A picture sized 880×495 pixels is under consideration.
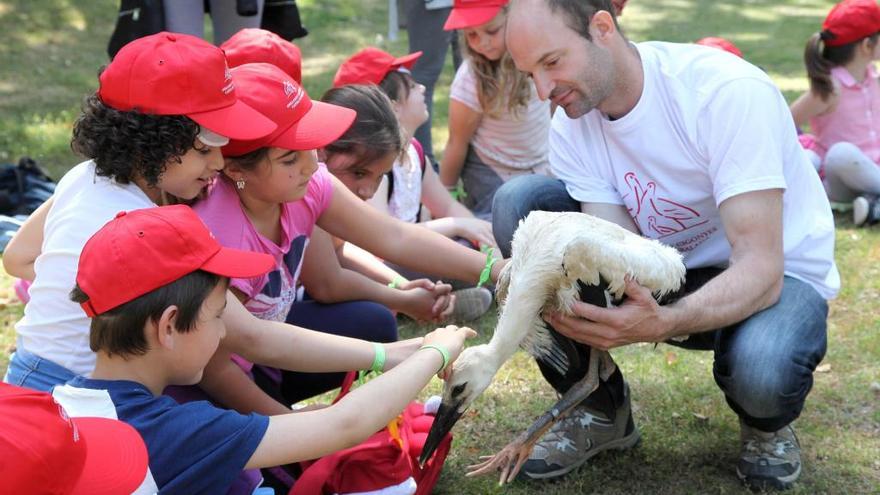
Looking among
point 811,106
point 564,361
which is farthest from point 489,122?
point 564,361

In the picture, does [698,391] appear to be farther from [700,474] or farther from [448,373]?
[448,373]

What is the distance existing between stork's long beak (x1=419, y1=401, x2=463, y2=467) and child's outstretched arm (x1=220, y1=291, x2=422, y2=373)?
0.20m

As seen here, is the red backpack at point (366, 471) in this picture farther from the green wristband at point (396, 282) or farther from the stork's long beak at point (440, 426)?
the green wristband at point (396, 282)

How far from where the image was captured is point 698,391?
394 centimetres

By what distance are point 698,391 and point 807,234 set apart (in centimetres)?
94

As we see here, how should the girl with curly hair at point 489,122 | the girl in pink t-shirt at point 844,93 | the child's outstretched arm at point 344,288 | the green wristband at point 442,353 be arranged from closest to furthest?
1. the green wristband at point 442,353
2. the child's outstretched arm at point 344,288
3. the girl with curly hair at point 489,122
4. the girl in pink t-shirt at point 844,93

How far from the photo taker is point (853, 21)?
20.4 feet

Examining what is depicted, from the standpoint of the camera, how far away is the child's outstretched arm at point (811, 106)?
6.33m

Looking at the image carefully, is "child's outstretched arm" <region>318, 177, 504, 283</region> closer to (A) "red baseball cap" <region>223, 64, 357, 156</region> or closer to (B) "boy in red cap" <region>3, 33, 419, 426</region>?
(A) "red baseball cap" <region>223, 64, 357, 156</region>

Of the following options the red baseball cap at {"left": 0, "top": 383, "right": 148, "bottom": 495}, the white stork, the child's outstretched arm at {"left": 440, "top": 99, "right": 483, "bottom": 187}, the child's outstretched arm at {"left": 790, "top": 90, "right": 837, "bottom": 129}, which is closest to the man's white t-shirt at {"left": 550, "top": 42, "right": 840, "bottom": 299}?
the white stork

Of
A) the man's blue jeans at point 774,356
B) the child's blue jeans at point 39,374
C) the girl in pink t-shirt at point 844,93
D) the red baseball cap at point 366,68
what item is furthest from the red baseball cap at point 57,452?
the girl in pink t-shirt at point 844,93

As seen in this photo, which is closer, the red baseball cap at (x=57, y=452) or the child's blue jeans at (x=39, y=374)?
the red baseball cap at (x=57, y=452)

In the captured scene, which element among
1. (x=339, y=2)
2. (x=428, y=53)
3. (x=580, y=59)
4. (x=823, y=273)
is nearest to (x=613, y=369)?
(x=823, y=273)

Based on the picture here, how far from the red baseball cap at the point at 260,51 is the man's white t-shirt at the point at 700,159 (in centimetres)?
112
